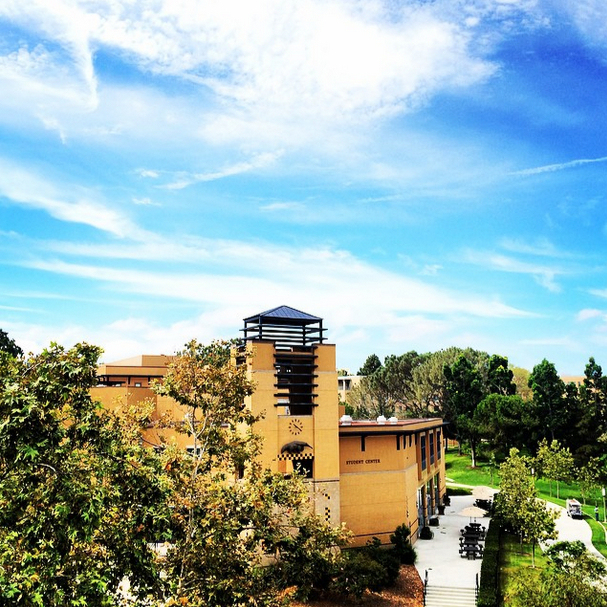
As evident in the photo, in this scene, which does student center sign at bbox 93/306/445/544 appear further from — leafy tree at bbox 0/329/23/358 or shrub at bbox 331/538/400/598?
leafy tree at bbox 0/329/23/358

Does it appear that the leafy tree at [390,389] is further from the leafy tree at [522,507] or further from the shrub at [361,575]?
the shrub at [361,575]

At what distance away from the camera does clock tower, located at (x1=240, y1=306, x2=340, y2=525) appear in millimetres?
29422

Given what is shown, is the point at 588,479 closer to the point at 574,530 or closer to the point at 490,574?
the point at 574,530

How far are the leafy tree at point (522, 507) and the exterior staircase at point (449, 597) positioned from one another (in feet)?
20.7

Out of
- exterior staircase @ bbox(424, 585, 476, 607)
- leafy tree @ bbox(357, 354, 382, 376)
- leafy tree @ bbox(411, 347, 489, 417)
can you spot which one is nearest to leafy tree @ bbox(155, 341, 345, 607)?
exterior staircase @ bbox(424, 585, 476, 607)

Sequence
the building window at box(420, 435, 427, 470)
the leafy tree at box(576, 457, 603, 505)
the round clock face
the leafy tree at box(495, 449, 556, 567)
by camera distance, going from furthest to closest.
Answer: the leafy tree at box(576, 457, 603, 505) < the building window at box(420, 435, 427, 470) < the leafy tree at box(495, 449, 556, 567) < the round clock face

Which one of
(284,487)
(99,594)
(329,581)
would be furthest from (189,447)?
(99,594)

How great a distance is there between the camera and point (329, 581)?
25.8 m

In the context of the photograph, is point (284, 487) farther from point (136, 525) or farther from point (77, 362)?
point (77, 362)

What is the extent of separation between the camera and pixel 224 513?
671 inches

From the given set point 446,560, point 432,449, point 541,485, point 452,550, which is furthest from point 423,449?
point 541,485

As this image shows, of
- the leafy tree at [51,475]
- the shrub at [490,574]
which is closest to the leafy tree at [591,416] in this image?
the shrub at [490,574]

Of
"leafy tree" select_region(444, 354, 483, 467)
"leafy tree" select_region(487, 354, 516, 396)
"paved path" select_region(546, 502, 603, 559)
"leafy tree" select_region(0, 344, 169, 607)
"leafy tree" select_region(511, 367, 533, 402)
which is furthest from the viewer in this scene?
"leafy tree" select_region(511, 367, 533, 402)

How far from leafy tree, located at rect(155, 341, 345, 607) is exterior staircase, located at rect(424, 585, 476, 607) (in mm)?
9758
